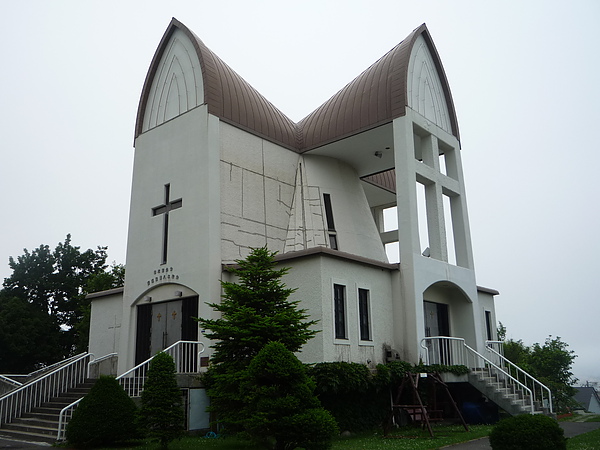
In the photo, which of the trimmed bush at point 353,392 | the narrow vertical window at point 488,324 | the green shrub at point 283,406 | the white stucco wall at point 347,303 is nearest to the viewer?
the green shrub at point 283,406

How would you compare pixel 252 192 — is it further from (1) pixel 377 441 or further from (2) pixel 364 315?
(1) pixel 377 441

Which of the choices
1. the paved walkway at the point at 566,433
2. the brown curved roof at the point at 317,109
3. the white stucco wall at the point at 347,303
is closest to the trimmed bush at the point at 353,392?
the white stucco wall at the point at 347,303

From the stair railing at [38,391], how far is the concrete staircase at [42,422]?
0.69 ft

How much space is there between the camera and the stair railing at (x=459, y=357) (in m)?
18.0

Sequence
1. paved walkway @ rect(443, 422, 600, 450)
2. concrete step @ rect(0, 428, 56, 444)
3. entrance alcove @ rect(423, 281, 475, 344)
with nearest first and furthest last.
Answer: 1. paved walkway @ rect(443, 422, 600, 450)
2. concrete step @ rect(0, 428, 56, 444)
3. entrance alcove @ rect(423, 281, 475, 344)

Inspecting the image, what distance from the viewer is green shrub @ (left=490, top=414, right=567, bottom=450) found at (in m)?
9.84

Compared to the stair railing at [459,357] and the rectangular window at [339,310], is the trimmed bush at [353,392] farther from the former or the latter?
the stair railing at [459,357]

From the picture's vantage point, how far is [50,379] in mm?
17812

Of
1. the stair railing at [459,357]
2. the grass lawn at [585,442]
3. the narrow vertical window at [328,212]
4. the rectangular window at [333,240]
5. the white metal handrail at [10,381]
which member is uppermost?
the narrow vertical window at [328,212]

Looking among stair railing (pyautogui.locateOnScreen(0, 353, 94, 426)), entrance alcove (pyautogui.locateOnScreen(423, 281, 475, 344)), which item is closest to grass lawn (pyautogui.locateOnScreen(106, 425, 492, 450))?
entrance alcove (pyautogui.locateOnScreen(423, 281, 475, 344))

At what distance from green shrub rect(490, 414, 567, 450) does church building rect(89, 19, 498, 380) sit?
238 inches

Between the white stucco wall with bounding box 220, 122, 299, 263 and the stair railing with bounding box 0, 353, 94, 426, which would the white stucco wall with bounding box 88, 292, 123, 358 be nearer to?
the stair railing with bounding box 0, 353, 94, 426

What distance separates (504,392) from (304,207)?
9214 millimetres

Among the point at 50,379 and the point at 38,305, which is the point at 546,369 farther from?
the point at 38,305
